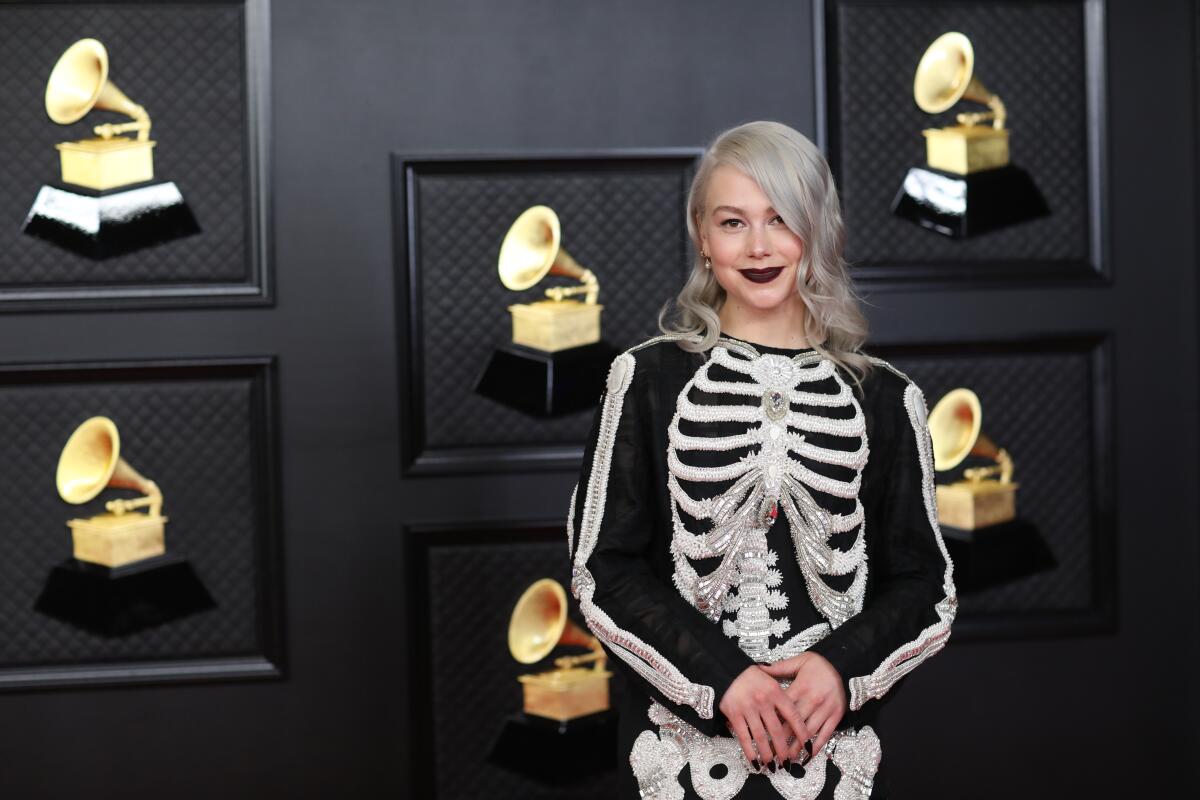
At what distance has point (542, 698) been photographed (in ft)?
8.48

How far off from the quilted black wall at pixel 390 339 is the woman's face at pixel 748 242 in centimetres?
99

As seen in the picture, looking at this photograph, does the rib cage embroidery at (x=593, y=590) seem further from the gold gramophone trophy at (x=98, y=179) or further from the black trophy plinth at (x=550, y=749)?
the gold gramophone trophy at (x=98, y=179)

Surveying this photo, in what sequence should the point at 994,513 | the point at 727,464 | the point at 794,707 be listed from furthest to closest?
the point at 994,513, the point at 727,464, the point at 794,707

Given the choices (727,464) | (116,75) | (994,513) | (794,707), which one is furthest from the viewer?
(994,513)

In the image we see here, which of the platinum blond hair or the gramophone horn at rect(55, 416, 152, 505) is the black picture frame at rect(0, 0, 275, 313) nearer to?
the gramophone horn at rect(55, 416, 152, 505)

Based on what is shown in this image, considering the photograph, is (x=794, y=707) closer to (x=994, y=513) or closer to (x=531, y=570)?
(x=531, y=570)

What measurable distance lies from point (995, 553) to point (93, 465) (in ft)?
5.45

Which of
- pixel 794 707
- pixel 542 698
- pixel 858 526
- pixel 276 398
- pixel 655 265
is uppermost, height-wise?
pixel 655 265

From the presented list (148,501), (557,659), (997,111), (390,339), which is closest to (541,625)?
(557,659)

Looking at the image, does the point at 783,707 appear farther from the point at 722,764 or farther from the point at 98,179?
the point at 98,179

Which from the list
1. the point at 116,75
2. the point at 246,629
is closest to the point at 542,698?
the point at 246,629

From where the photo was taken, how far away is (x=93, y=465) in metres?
2.51

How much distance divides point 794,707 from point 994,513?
1.31m

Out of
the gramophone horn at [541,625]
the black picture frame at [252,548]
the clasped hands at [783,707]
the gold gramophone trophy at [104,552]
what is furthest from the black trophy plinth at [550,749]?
the clasped hands at [783,707]
